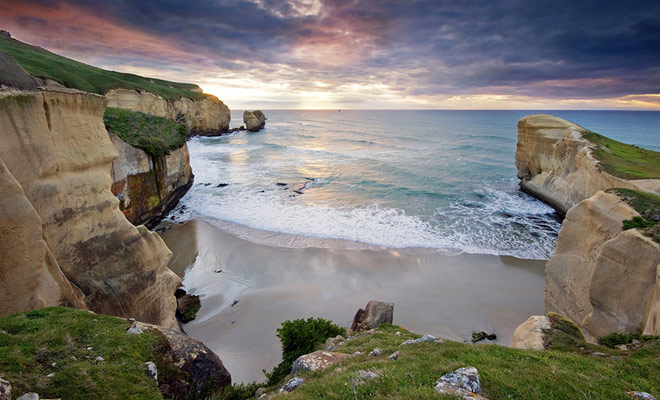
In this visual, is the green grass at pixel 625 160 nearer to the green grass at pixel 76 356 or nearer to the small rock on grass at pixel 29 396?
the green grass at pixel 76 356

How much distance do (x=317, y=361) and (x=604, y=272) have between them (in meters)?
8.49

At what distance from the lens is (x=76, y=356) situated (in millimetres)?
4980

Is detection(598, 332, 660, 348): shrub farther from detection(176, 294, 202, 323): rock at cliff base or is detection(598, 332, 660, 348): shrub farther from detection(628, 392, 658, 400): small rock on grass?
detection(176, 294, 202, 323): rock at cliff base

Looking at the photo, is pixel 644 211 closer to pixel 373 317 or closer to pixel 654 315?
pixel 654 315

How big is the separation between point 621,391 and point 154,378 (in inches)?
286

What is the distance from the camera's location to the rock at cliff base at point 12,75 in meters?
7.02

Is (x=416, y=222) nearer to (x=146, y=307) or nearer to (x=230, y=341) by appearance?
(x=230, y=341)

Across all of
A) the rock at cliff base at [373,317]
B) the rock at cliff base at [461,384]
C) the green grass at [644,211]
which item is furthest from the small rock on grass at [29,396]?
the green grass at [644,211]

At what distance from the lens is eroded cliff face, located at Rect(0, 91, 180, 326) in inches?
276

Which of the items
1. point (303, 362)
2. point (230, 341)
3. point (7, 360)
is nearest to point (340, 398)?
point (303, 362)

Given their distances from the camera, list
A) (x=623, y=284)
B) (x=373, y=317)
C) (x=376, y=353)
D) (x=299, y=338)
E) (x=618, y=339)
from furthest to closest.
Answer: (x=373, y=317) < (x=299, y=338) < (x=623, y=284) < (x=618, y=339) < (x=376, y=353)

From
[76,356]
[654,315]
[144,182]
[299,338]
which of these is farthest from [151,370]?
[144,182]

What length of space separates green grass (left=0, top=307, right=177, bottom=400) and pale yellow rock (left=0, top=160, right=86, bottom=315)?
77cm

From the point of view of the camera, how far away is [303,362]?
623 cm
